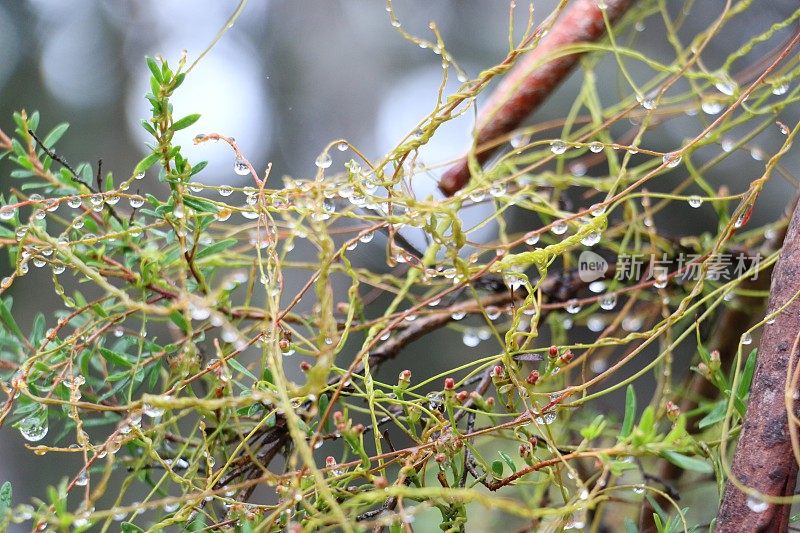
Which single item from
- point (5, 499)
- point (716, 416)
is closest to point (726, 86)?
point (716, 416)

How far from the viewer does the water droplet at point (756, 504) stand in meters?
0.36

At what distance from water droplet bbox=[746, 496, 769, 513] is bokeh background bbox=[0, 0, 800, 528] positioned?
3.90 ft

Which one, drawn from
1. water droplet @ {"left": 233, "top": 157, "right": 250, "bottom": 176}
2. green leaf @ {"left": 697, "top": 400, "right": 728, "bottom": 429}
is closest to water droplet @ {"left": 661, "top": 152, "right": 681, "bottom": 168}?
green leaf @ {"left": 697, "top": 400, "right": 728, "bottom": 429}

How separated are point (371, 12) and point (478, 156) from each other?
6.79 ft

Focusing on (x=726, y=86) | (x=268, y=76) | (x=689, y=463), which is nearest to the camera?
(x=689, y=463)

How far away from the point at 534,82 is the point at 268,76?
111 cm

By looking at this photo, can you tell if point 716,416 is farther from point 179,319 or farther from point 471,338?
point 179,319

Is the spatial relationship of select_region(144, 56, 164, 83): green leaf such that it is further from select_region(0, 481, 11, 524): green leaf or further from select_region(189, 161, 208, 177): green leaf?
select_region(0, 481, 11, 524): green leaf

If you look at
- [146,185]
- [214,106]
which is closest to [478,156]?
[214,106]

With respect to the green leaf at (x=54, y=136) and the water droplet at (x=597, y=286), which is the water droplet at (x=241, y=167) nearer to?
the green leaf at (x=54, y=136)

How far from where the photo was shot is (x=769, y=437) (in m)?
0.37

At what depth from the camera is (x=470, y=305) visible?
0.56 m

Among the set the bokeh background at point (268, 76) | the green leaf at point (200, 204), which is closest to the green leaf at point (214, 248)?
the green leaf at point (200, 204)

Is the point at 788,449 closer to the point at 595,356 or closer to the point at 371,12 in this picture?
the point at 595,356
